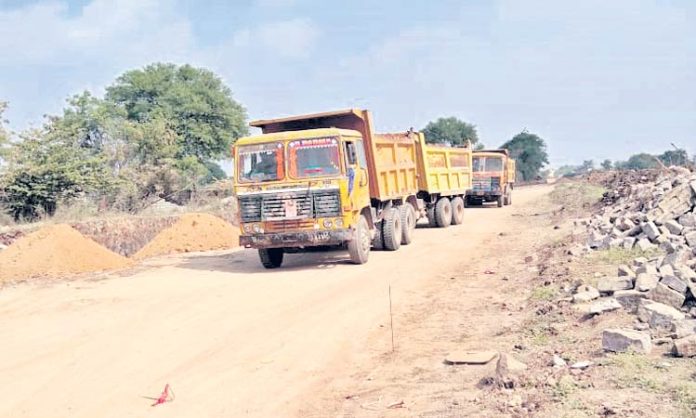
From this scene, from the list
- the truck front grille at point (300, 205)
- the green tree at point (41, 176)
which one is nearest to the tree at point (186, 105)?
the green tree at point (41, 176)

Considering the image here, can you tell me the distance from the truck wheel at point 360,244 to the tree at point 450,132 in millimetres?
62377

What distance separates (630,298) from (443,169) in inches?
503

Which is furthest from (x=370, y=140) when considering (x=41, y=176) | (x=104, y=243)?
(x=41, y=176)

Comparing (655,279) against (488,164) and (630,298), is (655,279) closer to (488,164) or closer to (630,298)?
(630,298)

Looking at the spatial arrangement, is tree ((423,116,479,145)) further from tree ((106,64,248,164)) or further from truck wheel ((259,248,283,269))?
truck wheel ((259,248,283,269))

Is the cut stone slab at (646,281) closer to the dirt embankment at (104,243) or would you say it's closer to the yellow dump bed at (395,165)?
the yellow dump bed at (395,165)

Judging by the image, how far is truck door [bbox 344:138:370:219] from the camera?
11.2 metres

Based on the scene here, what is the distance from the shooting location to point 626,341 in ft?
16.5

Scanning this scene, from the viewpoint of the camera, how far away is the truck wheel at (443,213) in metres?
18.6

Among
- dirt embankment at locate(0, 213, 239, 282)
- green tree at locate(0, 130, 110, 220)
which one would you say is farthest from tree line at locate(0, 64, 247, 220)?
dirt embankment at locate(0, 213, 239, 282)

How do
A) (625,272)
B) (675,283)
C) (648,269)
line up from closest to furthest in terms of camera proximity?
(675,283)
(648,269)
(625,272)

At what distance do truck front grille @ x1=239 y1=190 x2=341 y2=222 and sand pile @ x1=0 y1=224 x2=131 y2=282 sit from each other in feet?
13.5

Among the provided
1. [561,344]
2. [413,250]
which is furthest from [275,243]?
[561,344]

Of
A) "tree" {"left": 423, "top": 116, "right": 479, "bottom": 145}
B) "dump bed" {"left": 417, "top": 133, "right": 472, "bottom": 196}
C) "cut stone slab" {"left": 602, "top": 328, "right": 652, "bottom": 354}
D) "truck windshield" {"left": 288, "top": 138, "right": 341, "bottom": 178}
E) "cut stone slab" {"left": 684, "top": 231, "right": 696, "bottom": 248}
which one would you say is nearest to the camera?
"cut stone slab" {"left": 602, "top": 328, "right": 652, "bottom": 354}
